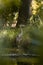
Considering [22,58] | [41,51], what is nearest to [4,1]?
[41,51]

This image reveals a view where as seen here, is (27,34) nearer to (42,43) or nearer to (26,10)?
(42,43)

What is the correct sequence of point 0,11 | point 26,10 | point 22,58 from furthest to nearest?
point 22,58 < point 26,10 < point 0,11

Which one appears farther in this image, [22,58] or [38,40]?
[22,58]

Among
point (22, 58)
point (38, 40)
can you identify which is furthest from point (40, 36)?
point (22, 58)

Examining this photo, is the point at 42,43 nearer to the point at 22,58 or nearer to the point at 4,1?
the point at 4,1

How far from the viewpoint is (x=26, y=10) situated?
509 mm

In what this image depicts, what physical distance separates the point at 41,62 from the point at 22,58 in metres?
0.68

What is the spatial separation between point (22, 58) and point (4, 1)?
671 millimetres

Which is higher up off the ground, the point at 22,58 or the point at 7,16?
the point at 7,16

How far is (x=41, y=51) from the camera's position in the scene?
10.9 inches

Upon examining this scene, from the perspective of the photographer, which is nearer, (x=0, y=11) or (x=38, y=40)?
(x=38, y=40)

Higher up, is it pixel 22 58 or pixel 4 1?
pixel 4 1

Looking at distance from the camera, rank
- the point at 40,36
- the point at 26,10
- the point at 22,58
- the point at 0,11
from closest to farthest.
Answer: the point at 40,36
the point at 0,11
the point at 26,10
the point at 22,58

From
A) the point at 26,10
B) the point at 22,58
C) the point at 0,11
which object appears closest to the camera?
→ the point at 0,11
